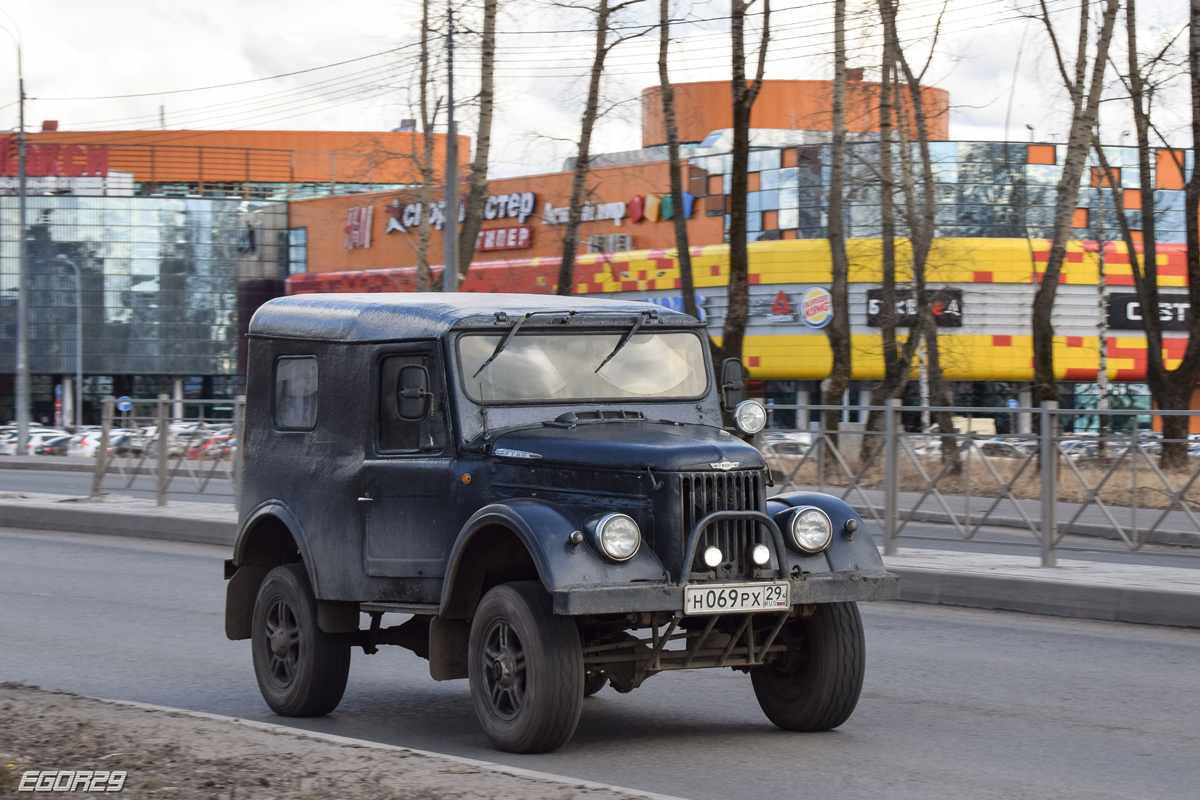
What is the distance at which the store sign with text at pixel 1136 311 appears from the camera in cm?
5112

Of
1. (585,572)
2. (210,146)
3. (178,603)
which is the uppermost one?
(210,146)

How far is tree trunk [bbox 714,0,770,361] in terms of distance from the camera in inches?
883

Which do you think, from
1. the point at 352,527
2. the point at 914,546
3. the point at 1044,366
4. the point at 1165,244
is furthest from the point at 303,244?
the point at 352,527

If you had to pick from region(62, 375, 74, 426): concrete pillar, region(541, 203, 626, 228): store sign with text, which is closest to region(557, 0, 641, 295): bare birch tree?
region(541, 203, 626, 228): store sign with text

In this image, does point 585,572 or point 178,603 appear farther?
point 178,603

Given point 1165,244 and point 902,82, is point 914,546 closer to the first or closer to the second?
point 902,82

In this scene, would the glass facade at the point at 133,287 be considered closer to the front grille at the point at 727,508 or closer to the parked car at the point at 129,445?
the parked car at the point at 129,445

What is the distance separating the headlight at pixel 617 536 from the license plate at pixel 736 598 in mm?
294

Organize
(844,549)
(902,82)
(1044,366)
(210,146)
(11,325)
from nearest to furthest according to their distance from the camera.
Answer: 1. (844,549)
2. (1044,366)
3. (902,82)
4. (11,325)
5. (210,146)

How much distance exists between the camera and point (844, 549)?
22.8 feet

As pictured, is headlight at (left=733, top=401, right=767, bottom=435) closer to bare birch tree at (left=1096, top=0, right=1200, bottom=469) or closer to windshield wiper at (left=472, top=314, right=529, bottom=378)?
windshield wiper at (left=472, top=314, right=529, bottom=378)

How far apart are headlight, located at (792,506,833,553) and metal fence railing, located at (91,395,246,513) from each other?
1356 centimetres

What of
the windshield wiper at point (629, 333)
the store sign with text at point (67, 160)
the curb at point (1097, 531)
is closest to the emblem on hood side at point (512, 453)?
the windshield wiper at point (629, 333)

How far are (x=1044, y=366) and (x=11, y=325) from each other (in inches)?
3087
